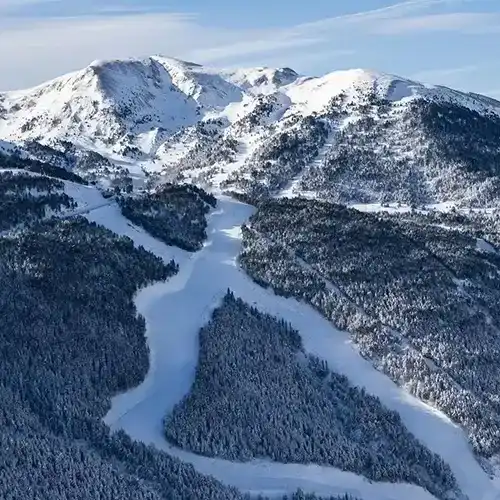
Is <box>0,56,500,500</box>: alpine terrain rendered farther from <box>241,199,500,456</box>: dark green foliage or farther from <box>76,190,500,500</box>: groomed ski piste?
<box>241,199,500,456</box>: dark green foliage

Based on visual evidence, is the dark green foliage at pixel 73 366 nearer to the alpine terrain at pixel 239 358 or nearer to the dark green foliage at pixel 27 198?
the alpine terrain at pixel 239 358

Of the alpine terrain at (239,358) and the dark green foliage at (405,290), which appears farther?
the dark green foliage at (405,290)

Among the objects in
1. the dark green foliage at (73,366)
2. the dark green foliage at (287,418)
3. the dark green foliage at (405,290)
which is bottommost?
the dark green foliage at (405,290)

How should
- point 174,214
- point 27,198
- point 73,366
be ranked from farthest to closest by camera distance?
point 174,214 → point 27,198 → point 73,366

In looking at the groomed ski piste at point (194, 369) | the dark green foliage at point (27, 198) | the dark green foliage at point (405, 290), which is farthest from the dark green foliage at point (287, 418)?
the dark green foliage at point (27, 198)

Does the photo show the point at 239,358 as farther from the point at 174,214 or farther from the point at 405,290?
the point at 174,214

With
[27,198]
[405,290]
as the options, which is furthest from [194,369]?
[27,198]

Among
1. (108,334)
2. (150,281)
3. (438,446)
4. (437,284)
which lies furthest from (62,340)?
(437,284)

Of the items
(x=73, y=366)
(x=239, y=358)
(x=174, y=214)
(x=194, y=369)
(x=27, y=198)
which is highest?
(x=27, y=198)
